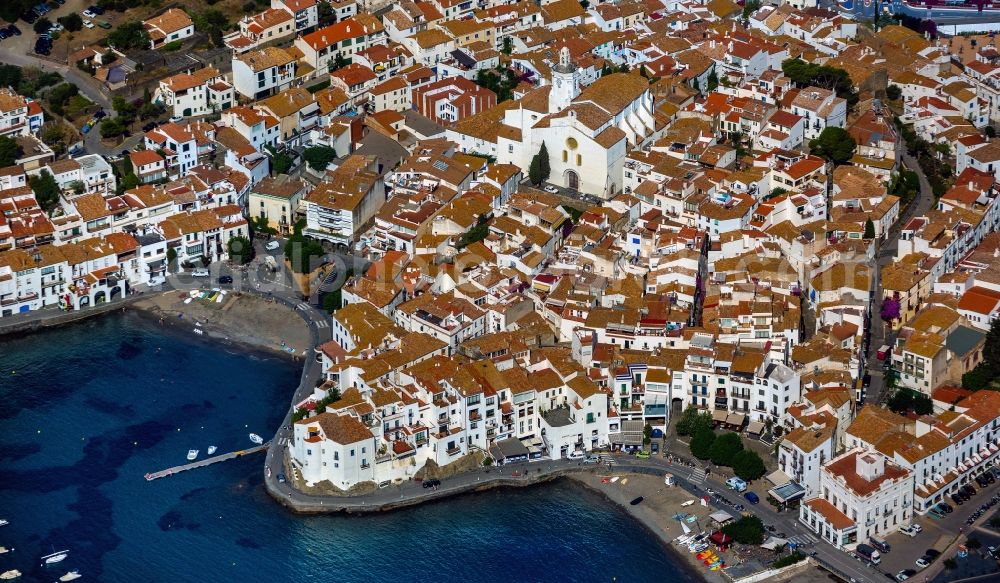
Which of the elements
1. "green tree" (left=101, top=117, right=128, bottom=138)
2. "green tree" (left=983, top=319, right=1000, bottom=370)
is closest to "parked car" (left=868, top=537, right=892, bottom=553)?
"green tree" (left=983, top=319, right=1000, bottom=370)

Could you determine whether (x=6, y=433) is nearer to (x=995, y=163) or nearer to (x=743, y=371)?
(x=743, y=371)

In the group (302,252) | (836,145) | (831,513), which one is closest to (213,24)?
(302,252)

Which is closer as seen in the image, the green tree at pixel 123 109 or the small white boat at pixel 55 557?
the small white boat at pixel 55 557

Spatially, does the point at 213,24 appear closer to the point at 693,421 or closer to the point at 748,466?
the point at 693,421

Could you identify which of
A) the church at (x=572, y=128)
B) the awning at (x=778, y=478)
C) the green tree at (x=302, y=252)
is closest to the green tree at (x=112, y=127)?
the green tree at (x=302, y=252)

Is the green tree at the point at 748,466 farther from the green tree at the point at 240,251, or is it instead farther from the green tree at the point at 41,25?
the green tree at the point at 41,25
